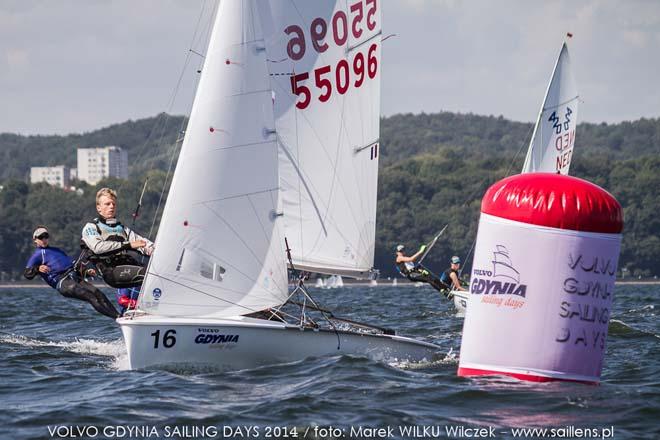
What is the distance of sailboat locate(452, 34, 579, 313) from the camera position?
26.8 metres

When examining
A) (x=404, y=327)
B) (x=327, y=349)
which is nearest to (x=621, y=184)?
(x=404, y=327)

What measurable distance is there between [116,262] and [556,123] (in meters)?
15.5

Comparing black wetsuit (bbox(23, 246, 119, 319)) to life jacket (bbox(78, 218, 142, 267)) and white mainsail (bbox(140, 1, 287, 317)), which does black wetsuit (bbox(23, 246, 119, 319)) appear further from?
white mainsail (bbox(140, 1, 287, 317))

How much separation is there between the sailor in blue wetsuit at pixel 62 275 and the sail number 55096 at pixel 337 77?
11.4 ft

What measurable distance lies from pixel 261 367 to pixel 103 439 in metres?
3.45

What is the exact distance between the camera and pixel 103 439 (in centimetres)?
909

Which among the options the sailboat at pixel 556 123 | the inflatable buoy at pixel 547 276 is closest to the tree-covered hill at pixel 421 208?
the sailboat at pixel 556 123

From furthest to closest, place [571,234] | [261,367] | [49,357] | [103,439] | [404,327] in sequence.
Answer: [404,327]
[49,357]
[261,367]
[571,234]
[103,439]

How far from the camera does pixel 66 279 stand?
15.0m

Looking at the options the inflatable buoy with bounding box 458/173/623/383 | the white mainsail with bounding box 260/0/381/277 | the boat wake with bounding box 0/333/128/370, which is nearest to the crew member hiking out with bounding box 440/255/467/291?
the white mainsail with bounding box 260/0/381/277

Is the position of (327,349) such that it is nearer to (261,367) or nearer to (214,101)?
(261,367)

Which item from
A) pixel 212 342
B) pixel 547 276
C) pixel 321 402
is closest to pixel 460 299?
pixel 212 342

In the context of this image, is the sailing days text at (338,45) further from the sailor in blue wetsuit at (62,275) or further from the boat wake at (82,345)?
the boat wake at (82,345)

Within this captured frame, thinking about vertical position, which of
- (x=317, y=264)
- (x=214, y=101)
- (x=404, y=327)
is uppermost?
(x=214, y=101)
